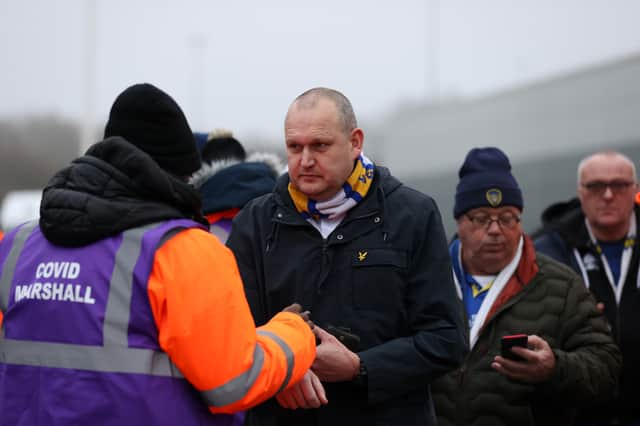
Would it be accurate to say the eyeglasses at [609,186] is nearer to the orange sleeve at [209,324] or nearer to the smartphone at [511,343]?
the smartphone at [511,343]

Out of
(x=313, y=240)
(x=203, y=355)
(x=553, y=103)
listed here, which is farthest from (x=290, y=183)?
(x=553, y=103)

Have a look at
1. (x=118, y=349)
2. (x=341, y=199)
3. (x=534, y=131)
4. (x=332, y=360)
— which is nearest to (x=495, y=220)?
(x=341, y=199)

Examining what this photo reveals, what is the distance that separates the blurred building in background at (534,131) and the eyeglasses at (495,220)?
118 inches

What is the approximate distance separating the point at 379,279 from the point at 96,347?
3.58 ft

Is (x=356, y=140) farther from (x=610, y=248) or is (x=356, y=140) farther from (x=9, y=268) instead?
(x=610, y=248)

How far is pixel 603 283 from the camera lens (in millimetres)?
4781

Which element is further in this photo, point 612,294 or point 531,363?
point 612,294

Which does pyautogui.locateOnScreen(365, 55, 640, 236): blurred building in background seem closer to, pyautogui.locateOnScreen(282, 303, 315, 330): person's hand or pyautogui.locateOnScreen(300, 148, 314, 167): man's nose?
pyautogui.locateOnScreen(300, 148, 314, 167): man's nose

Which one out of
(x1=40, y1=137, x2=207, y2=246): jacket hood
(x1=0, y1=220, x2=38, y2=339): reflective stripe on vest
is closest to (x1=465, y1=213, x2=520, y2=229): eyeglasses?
(x1=40, y1=137, x2=207, y2=246): jacket hood

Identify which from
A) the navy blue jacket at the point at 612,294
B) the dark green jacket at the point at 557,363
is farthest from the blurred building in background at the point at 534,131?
the dark green jacket at the point at 557,363

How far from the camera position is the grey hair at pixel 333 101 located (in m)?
3.23

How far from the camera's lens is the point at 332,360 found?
2.94m

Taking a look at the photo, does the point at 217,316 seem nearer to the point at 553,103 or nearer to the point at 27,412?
the point at 27,412

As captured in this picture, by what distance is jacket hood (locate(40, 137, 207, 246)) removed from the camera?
8.27 ft
